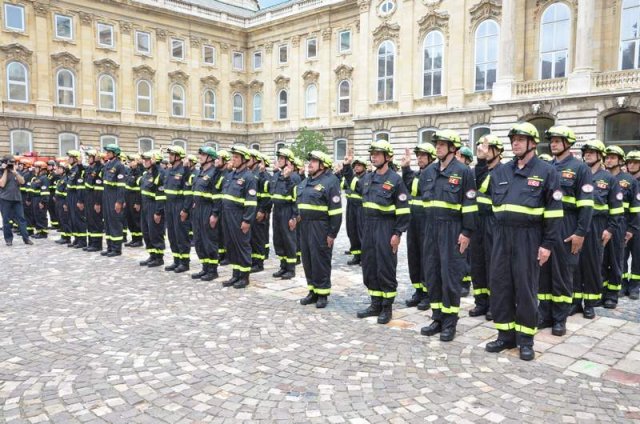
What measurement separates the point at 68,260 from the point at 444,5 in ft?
86.0

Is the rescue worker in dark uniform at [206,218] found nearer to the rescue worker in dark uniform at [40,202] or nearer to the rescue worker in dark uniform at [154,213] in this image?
the rescue worker in dark uniform at [154,213]

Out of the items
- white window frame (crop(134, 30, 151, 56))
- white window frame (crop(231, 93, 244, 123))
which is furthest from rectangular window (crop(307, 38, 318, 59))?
white window frame (crop(134, 30, 151, 56))

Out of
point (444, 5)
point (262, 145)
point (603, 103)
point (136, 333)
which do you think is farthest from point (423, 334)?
point (262, 145)

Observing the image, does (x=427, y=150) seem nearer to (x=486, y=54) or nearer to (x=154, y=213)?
(x=154, y=213)

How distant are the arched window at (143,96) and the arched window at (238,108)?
7794 millimetres

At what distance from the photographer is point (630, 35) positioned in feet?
77.9

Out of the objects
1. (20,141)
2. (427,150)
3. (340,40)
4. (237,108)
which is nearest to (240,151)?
(427,150)

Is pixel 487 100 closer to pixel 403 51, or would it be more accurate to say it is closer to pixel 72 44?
pixel 403 51

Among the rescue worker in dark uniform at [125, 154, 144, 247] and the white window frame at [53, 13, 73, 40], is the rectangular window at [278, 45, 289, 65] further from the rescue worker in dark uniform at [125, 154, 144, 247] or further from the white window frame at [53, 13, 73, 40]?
the rescue worker in dark uniform at [125, 154, 144, 247]

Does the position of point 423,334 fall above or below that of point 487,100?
below

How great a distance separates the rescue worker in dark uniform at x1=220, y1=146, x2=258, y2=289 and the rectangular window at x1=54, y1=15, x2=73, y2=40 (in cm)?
3304

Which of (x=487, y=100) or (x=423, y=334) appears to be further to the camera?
(x=487, y=100)

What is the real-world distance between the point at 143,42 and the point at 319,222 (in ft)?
121

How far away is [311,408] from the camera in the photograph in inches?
162
